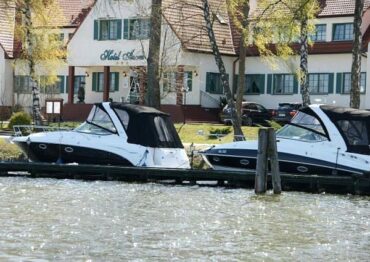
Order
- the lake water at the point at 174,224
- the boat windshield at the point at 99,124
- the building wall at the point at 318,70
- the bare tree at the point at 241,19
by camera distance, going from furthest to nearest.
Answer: the building wall at the point at 318,70, the bare tree at the point at 241,19, the boat windshield at the point at 99,124, the lake water at the point at 174,224

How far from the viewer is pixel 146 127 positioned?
33.1 meters

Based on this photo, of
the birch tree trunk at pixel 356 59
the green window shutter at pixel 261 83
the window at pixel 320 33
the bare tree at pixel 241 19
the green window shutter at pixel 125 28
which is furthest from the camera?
the green window shutter at pixel 125 28

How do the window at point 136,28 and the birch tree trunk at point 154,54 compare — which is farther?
the window at point 136,28

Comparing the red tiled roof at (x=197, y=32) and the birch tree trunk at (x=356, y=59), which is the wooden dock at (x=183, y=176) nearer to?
the birch tree trunk at (x=356, y=59)

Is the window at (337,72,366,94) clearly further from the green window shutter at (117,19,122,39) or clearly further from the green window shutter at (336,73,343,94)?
the green window shutter at (117,19,122,39)

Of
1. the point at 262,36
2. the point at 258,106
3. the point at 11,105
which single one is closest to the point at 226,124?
the point at 258,106

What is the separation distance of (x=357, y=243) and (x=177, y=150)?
15434 millimetres

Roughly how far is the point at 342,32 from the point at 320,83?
11.5ft

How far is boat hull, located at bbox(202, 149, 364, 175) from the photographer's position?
98.6 ft

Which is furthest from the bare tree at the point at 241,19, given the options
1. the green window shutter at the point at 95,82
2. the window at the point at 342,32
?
the green window shutter at the point at 95,82

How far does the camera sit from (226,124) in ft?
182

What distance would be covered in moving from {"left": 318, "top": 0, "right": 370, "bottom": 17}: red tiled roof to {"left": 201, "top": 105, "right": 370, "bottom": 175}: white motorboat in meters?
28.9

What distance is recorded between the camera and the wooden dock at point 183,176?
94.9 ft

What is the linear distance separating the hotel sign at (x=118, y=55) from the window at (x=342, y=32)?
41.2ft
